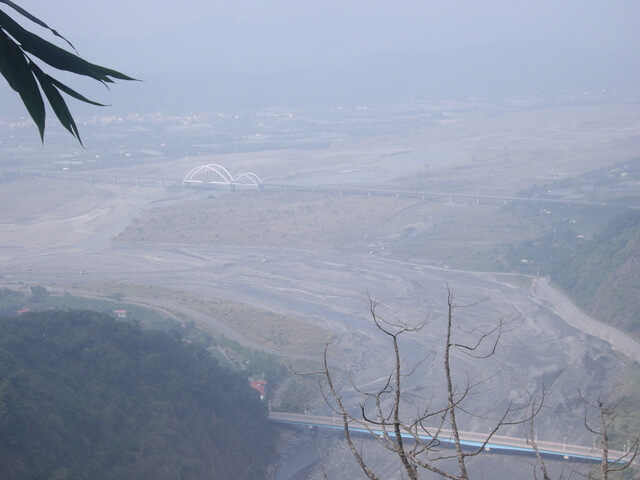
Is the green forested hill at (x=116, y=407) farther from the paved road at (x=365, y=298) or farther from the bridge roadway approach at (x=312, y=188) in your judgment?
the bridge roadway approach at (x=312, y=188)

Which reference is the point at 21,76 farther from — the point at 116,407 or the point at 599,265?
the point at 599,265

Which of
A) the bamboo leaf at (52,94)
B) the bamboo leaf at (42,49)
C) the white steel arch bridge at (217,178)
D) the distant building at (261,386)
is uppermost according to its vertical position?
the bamboo leaf at (42,49)

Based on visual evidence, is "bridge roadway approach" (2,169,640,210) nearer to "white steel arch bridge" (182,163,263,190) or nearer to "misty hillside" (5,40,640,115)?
"white steel arch bridge" (182,163,263,190)

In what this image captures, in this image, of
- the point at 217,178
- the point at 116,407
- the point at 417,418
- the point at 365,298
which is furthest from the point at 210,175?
the point at 417,418

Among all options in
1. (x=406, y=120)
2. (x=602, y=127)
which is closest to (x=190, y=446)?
(x=602, y=127)

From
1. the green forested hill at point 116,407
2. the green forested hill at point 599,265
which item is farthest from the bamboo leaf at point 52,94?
the green forested hill at point 599,265

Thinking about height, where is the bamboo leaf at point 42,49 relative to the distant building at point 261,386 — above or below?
above

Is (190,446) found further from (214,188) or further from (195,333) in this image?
(214,188)
